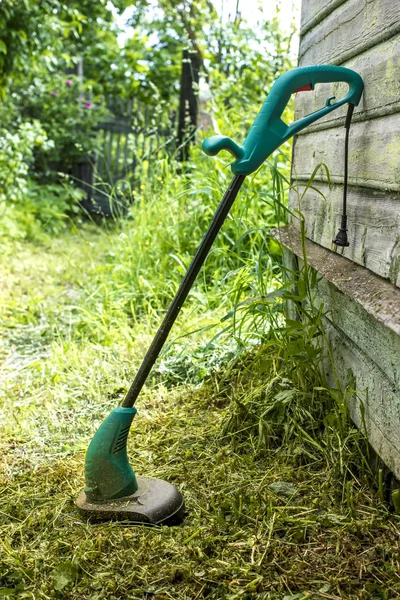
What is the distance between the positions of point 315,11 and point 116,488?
1673mm

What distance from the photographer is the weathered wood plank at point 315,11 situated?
1.88m

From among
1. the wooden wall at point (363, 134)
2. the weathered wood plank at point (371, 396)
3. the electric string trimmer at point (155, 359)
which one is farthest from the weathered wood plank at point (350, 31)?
the weathered wood plank at point (371, 396)

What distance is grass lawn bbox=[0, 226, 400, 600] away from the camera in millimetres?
1381

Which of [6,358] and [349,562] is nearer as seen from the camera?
[349,562]

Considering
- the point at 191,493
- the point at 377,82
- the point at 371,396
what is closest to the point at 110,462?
the point at 191,493

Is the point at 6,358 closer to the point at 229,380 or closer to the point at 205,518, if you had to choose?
the point at 229,380

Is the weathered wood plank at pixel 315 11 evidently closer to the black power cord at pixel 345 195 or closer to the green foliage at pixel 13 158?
the black power cord at pixel 345 195

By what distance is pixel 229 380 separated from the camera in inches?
95.3

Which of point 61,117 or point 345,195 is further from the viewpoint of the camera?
point 61,117

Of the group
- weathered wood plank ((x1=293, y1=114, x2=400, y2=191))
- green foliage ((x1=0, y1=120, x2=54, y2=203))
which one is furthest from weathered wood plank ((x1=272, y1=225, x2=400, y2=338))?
green foliage ((x1=0, y1=120, x2=54, y2=203))

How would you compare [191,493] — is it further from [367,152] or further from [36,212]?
[36,212]

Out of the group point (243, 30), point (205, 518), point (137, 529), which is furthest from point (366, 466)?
point (243, 30)

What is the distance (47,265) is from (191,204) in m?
1.47

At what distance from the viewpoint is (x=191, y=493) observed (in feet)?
5.84
